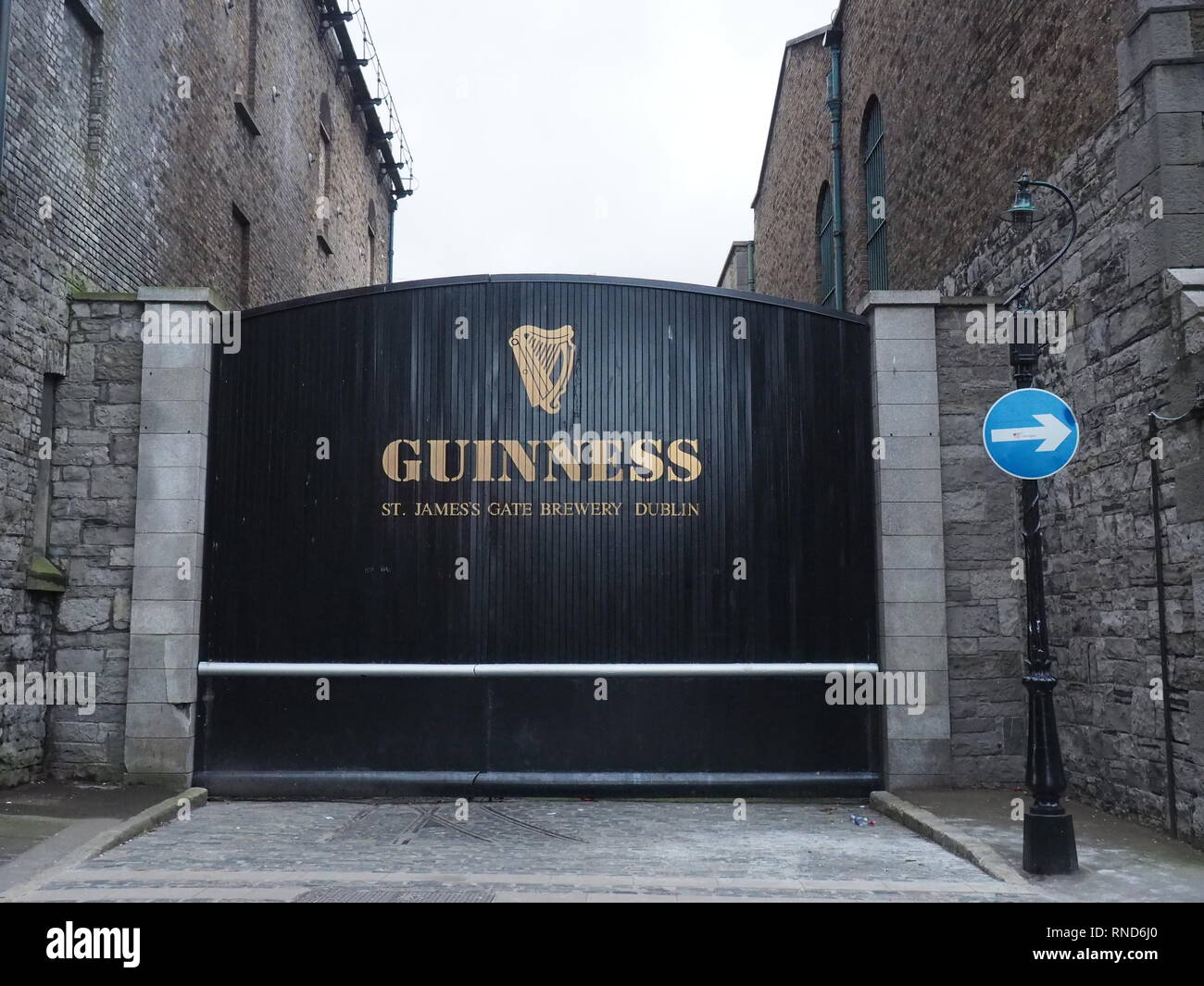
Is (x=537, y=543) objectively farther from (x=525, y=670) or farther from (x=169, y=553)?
(x=169, y=553)

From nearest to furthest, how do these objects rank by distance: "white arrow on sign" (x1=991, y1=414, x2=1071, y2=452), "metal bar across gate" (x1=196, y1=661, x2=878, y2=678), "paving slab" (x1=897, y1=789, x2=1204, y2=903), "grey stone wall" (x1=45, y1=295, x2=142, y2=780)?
"paving slab" (x1=897, y1=789, x2=1204, y2=903), "white arrow on sign" (x1=991, y1=414, x2=1071, y2=452), "grey stone wall" (x1=45, y1=295, x2=142, y2=780), "metal bar across gate" (x1=196, y1=661, x2=878, y2=678)

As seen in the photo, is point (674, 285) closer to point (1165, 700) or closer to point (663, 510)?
point (663, 510)

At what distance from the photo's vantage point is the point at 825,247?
74.0 feet


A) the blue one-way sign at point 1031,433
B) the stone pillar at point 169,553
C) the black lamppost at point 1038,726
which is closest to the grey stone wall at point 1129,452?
the blue one-way sign at point 1031,433

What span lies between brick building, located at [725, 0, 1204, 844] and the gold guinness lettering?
2.20m

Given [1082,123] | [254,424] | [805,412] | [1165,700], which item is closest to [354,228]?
[254,424]

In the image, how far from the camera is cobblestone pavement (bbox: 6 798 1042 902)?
7.16 m

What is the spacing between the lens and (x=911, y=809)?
9773mm

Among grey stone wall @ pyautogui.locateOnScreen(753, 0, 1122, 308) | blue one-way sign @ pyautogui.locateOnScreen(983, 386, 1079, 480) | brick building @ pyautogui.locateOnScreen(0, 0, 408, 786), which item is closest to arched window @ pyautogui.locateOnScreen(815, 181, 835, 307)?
grey stone wall @ pyautogui.locateOnScreen(753, 0, 1122, 308)

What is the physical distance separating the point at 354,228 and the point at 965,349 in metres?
17.0

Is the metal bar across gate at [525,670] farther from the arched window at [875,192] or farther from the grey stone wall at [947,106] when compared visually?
the arched window at [875,192]

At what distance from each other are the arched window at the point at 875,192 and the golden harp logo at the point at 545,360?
772 cm

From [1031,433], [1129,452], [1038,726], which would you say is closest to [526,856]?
[1038,726]

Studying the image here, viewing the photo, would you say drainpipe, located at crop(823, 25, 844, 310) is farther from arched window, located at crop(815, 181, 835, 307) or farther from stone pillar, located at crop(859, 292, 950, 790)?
stone pillar, located at crop(859, 292, 950, 790)
